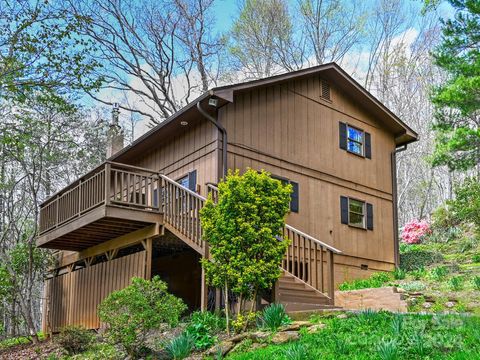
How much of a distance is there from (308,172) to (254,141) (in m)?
2.20

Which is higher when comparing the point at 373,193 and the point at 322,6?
the point at 322,6

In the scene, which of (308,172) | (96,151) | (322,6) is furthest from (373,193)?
(322,6)

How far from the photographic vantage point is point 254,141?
15219 millimetres

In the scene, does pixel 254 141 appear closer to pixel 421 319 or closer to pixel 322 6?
pixel 421 319

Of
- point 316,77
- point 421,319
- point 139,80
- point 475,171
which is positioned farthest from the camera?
point 475,171

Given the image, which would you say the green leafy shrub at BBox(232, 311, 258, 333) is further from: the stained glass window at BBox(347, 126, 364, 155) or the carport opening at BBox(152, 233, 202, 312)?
the stained glass window at BBox(347, 126, 364, 155)

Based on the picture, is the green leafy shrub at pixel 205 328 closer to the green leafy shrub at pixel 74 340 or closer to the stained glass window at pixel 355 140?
the green leafy shrub at pixel 74 340

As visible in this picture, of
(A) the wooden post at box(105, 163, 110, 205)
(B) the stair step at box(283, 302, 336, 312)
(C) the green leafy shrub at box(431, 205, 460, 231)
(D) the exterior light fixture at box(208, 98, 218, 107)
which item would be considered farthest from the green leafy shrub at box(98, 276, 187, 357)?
(C) the green leafy shrub at box(431, 205, 460, 231)

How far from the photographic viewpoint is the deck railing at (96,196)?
13.7m

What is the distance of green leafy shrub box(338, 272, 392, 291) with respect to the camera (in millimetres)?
16016

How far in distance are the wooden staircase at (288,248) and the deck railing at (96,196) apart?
45 cm

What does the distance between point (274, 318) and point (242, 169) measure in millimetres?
5598

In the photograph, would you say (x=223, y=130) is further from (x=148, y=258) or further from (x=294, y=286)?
(x=294, y=286)

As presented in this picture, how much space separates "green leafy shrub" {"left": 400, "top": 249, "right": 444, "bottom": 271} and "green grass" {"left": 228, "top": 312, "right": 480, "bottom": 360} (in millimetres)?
10885
